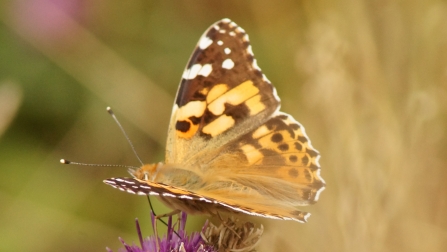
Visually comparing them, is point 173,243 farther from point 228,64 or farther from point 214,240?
point 228,64

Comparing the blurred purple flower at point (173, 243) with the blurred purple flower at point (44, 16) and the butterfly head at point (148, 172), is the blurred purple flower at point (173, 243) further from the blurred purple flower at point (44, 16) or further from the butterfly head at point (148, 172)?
the blurred purple flower at point (44, 16)

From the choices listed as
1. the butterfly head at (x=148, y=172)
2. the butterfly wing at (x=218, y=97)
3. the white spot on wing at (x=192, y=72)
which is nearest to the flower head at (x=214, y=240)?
the butterfly head at (x=148, y=172)

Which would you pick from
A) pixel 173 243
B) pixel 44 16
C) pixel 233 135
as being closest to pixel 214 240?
pixel 173 243

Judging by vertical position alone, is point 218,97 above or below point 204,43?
below

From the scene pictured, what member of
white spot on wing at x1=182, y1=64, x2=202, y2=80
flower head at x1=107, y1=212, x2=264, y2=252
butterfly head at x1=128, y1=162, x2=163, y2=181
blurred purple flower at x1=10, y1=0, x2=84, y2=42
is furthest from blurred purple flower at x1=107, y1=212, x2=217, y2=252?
blurred purple flower at x1=10, y1=0, x2=84, y2=42

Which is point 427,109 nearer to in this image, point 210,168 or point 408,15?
point 408,15

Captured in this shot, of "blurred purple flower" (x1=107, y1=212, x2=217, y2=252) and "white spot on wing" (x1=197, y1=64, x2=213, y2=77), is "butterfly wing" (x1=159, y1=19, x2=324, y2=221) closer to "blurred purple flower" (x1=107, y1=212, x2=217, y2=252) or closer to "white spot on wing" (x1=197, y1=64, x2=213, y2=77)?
"white spot on wing" (x1=197, y1=64, x2=213, y2=77)
